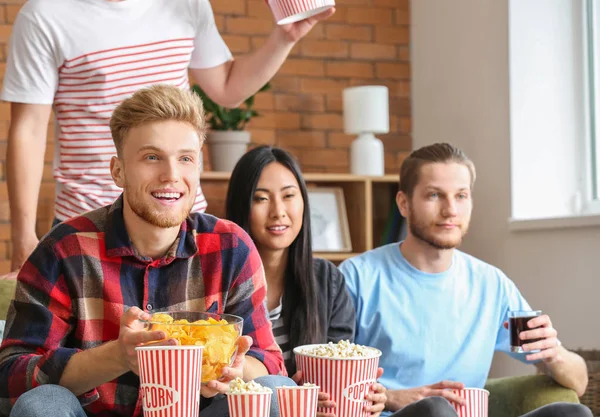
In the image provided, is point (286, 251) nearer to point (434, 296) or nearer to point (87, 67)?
point (434, 296)

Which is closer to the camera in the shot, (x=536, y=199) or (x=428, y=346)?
(x=428, y=346)

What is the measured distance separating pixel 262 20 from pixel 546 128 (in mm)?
1501

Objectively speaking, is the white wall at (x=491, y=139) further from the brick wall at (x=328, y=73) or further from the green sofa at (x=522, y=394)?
the green sofa at (x=522, y=394)

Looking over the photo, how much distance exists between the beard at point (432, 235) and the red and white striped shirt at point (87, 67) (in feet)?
2.30

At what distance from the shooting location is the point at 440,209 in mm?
2820

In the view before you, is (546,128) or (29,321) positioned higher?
(546,128)

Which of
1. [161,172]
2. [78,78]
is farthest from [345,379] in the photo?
[78,78]

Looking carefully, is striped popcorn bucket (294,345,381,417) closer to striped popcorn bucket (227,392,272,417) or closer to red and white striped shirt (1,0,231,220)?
striped popcorn bucket (227,392,272,417)

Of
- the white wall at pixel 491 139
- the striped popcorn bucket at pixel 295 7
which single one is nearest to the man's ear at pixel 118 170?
the striped popcorn bucket at pixel 295 7

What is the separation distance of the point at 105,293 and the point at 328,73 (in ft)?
9.71

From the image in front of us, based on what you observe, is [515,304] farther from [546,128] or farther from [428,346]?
[546,128]

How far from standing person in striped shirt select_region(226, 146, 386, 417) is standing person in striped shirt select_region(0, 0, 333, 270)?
0.17m

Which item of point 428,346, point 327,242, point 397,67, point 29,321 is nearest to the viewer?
point 29,321

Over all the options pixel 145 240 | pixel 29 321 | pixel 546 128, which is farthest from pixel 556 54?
pixel 29 321
